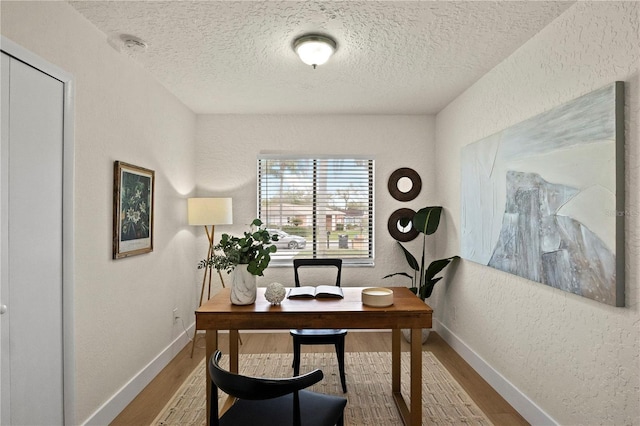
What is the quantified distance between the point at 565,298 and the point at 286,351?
8.65ft

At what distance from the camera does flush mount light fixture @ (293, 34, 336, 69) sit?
2416 mm

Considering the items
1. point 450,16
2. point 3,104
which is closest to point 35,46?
point 3,104

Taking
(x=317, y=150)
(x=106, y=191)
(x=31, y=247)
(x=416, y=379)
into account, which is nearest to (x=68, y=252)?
(x=31, y=247)

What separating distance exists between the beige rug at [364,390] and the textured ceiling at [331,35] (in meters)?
2.60

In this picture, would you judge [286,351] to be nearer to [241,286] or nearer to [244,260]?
[241,286]

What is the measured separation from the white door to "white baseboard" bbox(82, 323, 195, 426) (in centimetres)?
33

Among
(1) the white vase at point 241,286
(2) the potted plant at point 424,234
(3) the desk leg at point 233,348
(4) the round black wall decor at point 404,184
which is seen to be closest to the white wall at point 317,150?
(4) the round black wall decor at point 404,184

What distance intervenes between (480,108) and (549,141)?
108cm

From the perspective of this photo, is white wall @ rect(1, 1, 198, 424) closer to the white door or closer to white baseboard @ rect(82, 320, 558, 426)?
white baseboard @ rect(82, 320, 558, 426)

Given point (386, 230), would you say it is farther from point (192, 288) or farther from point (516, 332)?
point (192, 288)

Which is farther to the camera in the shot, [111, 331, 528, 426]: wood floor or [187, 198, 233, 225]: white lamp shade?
[187, 198, 233, 225]: white lamp shade

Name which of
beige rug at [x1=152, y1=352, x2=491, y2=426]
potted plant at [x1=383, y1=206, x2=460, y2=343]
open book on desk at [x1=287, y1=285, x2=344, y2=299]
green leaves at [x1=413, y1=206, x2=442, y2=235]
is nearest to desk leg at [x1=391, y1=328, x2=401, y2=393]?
beige rug at [x1=152, y1=352, x2=491, y2=426]

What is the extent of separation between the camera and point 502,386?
2.83 metres

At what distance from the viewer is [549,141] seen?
7.36 feet
